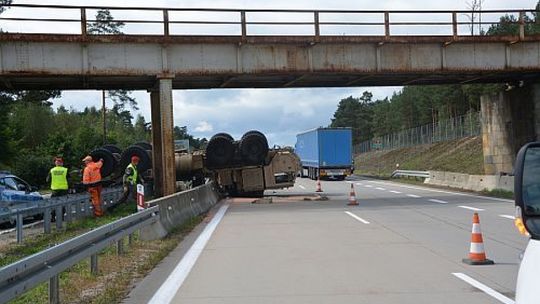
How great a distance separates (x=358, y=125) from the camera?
16062 centimetres

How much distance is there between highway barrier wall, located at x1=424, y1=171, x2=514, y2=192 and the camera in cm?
2798

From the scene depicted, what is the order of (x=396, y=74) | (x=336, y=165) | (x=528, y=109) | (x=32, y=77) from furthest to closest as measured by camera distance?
1. (x=336, y=165)
2. (x=528, y=109)
3. (x=396, y=74)
4. (x=32, y=77)

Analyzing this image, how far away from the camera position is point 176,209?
658 inches

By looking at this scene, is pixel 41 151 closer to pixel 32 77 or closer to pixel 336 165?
pixel 336 165

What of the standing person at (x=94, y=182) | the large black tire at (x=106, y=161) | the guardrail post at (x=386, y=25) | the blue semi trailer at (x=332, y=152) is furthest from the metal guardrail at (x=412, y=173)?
the standing person at (x=94, y=182)

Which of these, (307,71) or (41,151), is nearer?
(307,71)

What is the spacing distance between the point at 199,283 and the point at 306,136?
47.7 m

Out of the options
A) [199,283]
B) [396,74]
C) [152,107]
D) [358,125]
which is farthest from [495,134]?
[358,125]

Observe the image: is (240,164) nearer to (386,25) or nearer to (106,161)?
(106,161)

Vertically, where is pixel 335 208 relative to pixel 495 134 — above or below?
below

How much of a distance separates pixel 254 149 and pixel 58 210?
44.9ft

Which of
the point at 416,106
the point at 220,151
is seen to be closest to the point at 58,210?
the point at 220,151

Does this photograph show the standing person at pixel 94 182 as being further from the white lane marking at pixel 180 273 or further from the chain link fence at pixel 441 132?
the chain link fence at pixel 441 132

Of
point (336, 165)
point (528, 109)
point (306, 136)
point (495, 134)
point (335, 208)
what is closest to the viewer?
point (335, 208)
